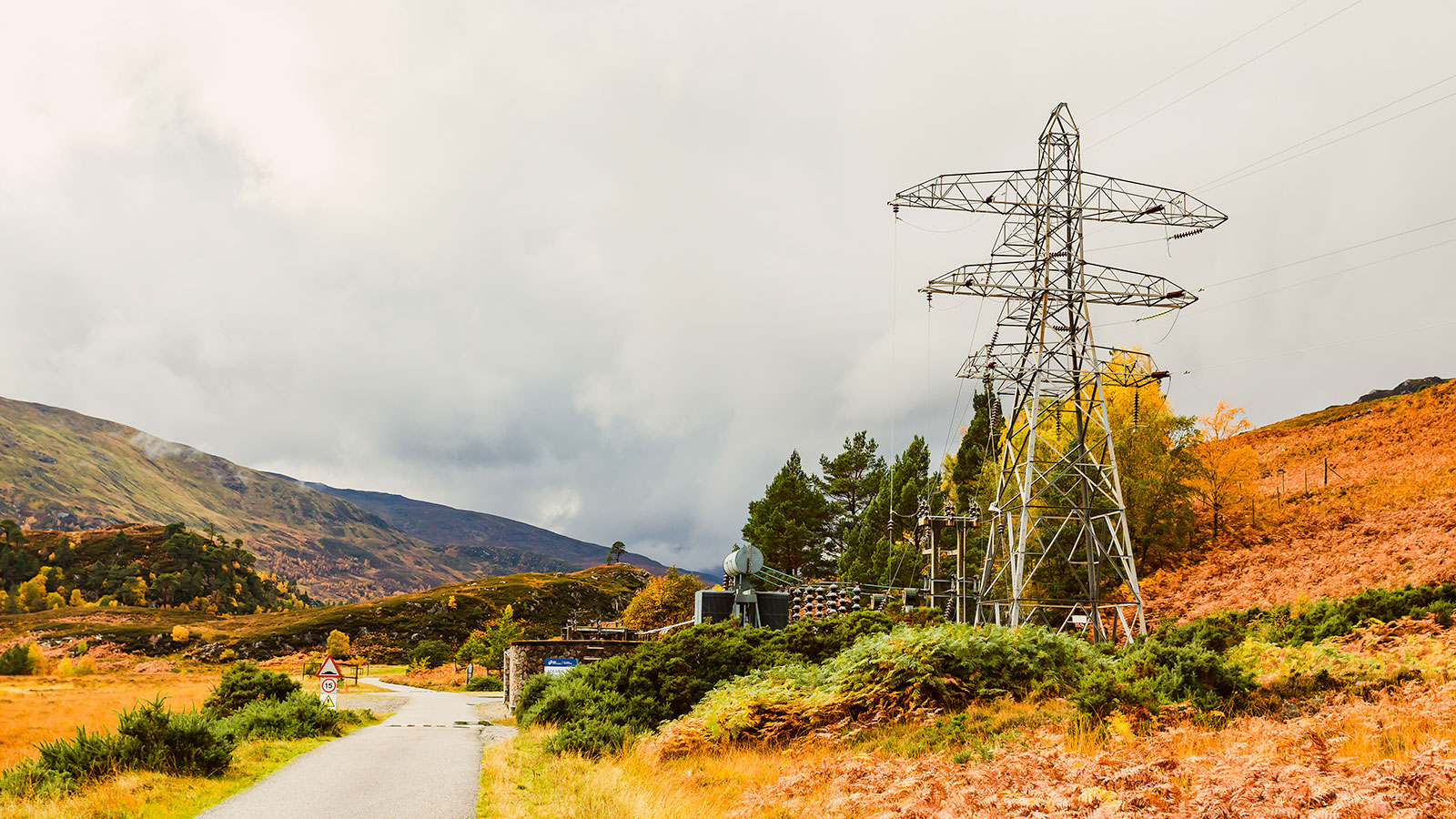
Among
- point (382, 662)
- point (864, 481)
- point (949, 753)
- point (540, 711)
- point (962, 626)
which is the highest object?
point (864, 481)

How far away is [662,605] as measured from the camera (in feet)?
193

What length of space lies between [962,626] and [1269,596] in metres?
16.3

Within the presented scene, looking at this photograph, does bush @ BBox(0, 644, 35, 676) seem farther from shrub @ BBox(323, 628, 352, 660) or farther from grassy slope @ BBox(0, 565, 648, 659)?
shrub @ BBox(323, 628, 352, 660)

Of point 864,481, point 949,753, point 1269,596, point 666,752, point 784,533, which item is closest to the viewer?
point 949,753

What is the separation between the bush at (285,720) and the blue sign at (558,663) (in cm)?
735

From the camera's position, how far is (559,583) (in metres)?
168

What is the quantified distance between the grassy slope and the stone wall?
6565 centimetres

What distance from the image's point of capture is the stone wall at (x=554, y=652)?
30.8 metres

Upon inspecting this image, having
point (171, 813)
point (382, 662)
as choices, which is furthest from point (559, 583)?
point (171, 813)

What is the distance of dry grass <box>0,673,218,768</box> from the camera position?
27234 millimetres

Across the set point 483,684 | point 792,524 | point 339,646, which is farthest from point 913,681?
point 339,646

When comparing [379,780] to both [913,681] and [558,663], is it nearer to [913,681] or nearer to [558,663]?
[913,681]

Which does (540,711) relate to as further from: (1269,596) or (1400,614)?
(1269,596)

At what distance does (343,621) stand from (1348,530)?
13085 cm
